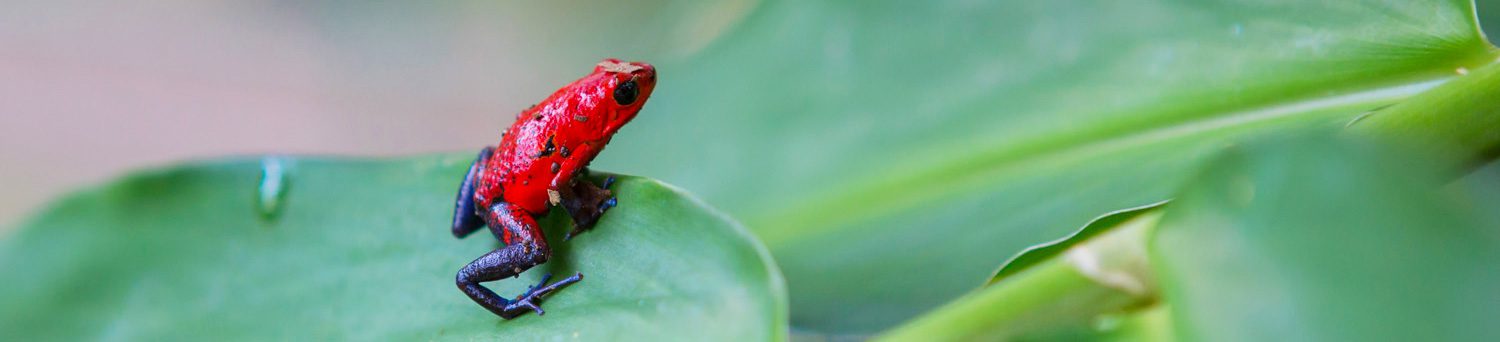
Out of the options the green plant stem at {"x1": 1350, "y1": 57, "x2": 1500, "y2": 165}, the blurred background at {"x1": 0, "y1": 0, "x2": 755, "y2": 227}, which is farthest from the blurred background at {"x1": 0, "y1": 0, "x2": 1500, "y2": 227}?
the green plant stem at {"x1": 1350, "y1": 57, "x2": 1500, "y2": 165}

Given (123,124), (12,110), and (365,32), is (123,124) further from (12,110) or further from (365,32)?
→ (365,32)

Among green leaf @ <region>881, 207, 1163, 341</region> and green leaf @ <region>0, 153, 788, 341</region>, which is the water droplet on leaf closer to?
green leaf @ <region>0, 153, 788, 341</region>

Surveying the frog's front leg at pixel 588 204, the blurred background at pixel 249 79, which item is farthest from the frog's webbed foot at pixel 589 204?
the blurred background at pixel 249 79

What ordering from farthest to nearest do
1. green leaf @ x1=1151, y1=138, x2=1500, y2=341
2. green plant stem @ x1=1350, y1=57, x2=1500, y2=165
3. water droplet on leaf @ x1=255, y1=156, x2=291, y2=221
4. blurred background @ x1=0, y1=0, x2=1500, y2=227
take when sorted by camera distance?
1. blurred background @ x1=0, y1=0, x2=1500, y2=227
2. water droplet on leaf @ x1=255, y1=156, x2=291, y2=221
3. green plant stem @ x1=1350, y1=57, x2=1500, y2=165
4. green leaf @ x1=1151, y1=138, x2=1500, y2=341

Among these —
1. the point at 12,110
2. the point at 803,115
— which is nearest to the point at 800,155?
the point at 803,115

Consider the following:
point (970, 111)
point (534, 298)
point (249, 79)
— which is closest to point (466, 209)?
point (534, 298)

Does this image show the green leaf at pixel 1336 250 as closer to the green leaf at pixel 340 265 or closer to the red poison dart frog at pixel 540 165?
the green leaf at pixel 340 265

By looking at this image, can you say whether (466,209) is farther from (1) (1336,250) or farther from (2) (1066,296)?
(1) (1336,250)
